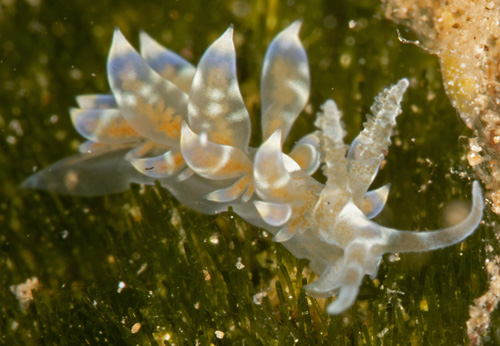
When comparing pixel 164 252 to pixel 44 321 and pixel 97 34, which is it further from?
pixel 97 34

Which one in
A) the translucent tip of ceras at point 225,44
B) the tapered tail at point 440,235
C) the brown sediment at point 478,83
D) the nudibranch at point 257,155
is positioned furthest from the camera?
the translucent tip of ceras at point 225,44

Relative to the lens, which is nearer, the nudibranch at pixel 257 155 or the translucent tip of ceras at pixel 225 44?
the nudibranch at pixel 257 155

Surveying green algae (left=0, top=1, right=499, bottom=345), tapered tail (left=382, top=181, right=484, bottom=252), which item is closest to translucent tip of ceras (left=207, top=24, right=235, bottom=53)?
green algae (left=0, top=1, right=499, bottom=345)

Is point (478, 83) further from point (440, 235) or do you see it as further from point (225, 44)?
point (225, 44)

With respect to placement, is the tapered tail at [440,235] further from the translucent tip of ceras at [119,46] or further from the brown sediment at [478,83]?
the translucent tip of ceras at [119,46]

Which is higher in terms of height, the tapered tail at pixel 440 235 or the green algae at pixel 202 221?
the tapered tail at pixel 440 235

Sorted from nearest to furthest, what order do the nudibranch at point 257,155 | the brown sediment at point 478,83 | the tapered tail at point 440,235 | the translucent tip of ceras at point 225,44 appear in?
the tapered tail at point 440,235, the nudibranch at point 257,155, the brown sediment at point 478,83, the translucent tip of ceras at point 225,44

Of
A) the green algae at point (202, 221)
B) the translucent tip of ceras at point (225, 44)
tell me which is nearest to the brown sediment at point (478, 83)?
the green algae at point (202, 221)

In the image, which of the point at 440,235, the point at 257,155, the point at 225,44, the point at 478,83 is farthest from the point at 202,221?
the point at 478,83
